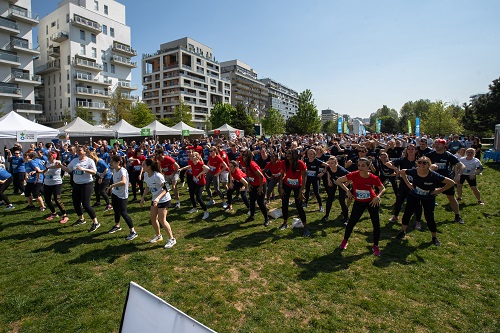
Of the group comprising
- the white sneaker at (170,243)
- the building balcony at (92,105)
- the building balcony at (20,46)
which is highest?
the building balcony at (20,46)

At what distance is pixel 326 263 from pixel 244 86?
101169mm

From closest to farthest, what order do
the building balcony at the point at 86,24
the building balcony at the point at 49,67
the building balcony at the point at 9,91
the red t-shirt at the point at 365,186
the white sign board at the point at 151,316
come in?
the white sign board at the point at 151,316
the red t-shirt at the point at 365,186
the building balcony at the point at 9,91
the building balcony at the point at 86,24
the building balcony at the point at 49,67

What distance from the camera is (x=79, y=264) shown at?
4992 mm

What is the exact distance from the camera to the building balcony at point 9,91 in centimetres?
3450

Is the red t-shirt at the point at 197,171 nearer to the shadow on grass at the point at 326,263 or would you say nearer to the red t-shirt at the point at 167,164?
the red t-shirt at the point at 167,164

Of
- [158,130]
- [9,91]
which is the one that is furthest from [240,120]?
[9,91]

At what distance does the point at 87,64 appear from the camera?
152 feet

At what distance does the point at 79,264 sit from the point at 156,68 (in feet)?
255

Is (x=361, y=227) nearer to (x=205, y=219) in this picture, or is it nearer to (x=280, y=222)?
(x=280, y=222)

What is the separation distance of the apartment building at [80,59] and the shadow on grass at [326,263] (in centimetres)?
4604

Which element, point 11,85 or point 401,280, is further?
point 11,85

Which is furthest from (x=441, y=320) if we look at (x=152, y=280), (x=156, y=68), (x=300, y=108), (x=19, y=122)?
(x=156, y=68)

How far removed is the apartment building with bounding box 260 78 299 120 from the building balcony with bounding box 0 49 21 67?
86.2m

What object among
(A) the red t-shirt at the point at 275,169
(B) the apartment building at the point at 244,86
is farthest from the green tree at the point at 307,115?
(A) the red t-shirt at the point at 275,169
